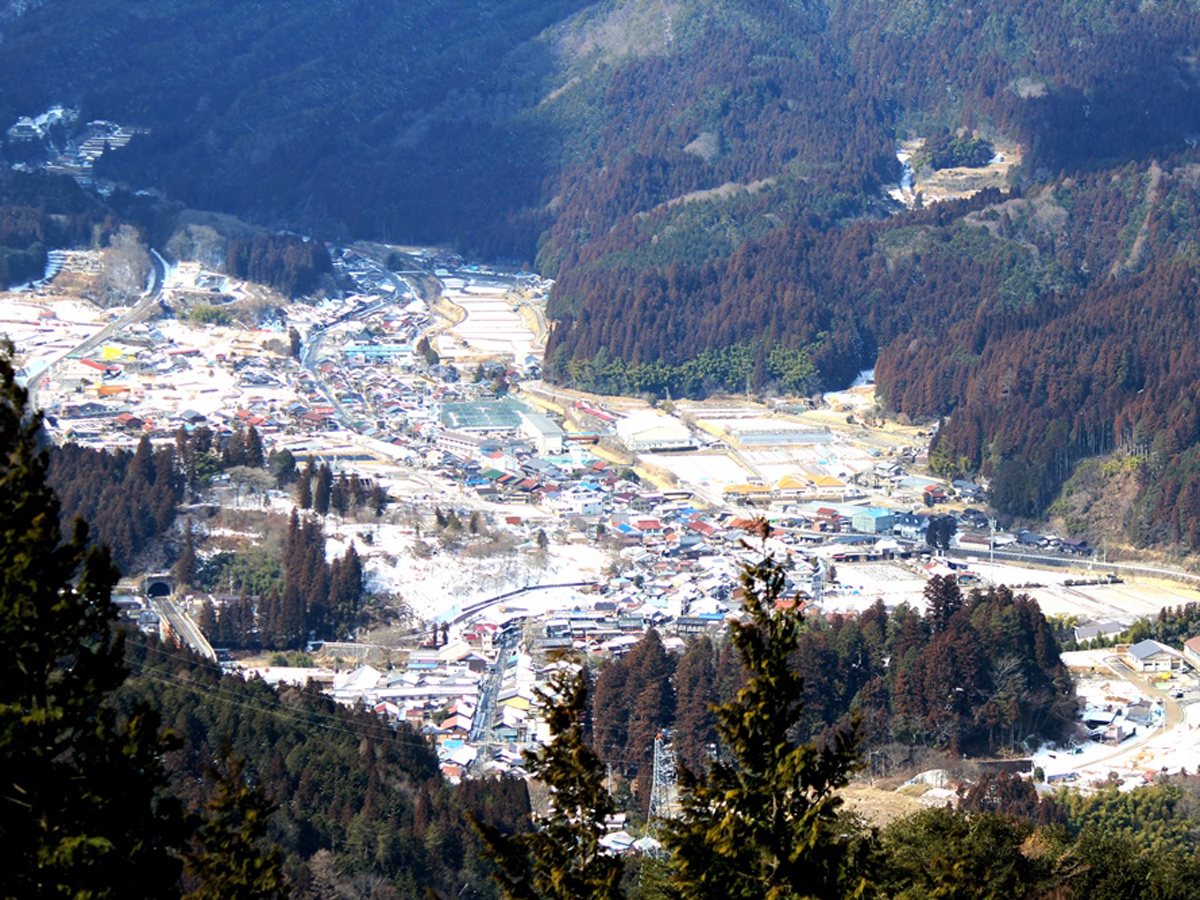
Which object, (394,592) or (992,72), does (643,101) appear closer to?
(992,72)

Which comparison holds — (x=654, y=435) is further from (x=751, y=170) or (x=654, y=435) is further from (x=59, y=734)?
(x=59, y=734)

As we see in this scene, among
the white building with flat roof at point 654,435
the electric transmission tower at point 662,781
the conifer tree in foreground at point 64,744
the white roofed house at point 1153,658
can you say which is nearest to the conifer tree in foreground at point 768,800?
the conifer tree in foreground at point 64,744

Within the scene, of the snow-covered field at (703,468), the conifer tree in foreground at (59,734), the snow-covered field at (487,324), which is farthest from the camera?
the snow-covered field at (487,324)

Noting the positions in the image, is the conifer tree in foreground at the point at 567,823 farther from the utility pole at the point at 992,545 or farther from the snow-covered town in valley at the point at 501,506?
the utility pole at the point at 992,545

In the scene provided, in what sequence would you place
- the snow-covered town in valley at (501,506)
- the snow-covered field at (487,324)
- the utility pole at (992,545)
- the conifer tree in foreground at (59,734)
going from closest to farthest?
the conifer tree in foreground at (59,734), the snow-covered town in valley at (501,506), the utility pole at (992,545), the snow-covered field at (487,324)

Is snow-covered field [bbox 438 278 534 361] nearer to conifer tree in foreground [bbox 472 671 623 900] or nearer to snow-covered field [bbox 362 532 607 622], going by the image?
snow-covered field [bbox 362 532 607 622]

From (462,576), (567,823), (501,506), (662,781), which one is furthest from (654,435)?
(567,823)
